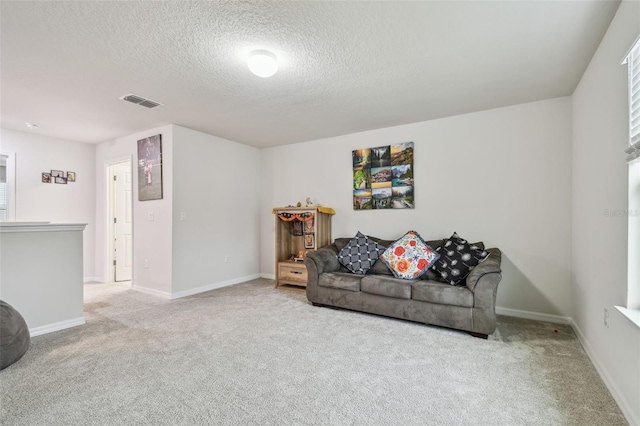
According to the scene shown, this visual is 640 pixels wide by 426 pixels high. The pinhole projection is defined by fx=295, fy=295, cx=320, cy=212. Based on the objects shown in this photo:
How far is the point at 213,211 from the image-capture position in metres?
4.75

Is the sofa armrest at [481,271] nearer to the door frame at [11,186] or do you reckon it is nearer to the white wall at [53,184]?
the white wall at [53,184]

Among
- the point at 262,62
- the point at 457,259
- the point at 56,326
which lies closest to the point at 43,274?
the point at 56,326

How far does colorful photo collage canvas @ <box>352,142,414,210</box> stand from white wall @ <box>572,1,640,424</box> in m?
1.79

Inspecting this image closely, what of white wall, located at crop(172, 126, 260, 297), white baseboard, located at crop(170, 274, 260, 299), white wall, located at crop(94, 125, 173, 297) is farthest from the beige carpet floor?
white wall, located at crop(172, 126, 260, 297)

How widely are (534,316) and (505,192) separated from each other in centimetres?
143

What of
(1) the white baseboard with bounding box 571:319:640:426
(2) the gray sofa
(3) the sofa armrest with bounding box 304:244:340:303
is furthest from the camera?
(3) the sofa armrest with bounding box 304:244:340:303

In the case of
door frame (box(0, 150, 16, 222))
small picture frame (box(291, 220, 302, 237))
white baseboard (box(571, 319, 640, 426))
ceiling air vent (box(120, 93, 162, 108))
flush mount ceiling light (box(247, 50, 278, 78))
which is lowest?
white baseboard (box(571, 319, 640, 426))

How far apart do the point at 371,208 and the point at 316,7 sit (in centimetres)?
292

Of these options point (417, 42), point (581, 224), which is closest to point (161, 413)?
point (417, 42)

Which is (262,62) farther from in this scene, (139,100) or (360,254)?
(360,254)

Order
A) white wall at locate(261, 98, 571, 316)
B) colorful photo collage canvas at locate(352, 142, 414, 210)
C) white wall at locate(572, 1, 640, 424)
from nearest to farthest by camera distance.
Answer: white wall at locate(572, 1, 640, 424), white wall at locate(261, 98, 571, 316), colorful photo collage canvas at locate(352, 142, 414, 210)

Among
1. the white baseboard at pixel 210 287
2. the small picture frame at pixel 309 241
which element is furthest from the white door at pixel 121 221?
the small picture frame at pixel 309 241

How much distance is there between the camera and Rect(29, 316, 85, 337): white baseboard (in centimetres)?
284

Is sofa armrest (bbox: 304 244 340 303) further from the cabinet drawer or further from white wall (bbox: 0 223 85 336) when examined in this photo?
white wall (bbox: 0 223 85 336)
